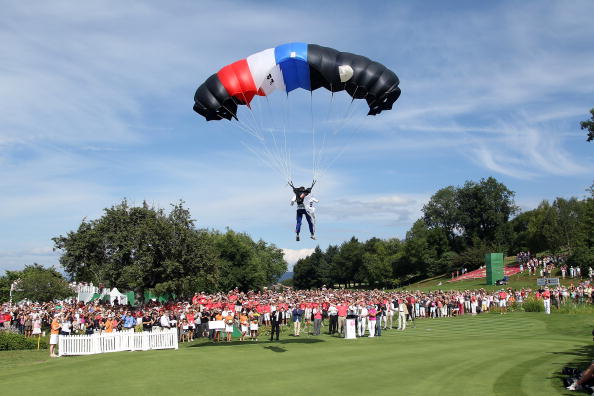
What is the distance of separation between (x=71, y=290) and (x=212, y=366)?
141ft

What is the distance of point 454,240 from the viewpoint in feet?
354

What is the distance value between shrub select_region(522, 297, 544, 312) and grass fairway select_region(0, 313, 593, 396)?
11883mm

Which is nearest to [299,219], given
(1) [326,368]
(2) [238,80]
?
(2) [238,80]

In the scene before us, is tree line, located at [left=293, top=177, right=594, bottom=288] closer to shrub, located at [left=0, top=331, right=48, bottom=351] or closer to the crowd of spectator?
the crowd of spectator

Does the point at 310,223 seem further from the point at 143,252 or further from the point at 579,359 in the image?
the point at 143,252

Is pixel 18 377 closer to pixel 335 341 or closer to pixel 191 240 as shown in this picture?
pixel 335 341

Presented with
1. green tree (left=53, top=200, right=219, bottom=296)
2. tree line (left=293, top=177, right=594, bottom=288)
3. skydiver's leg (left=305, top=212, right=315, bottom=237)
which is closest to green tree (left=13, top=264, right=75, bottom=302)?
green tree (left=53, top=200, right=219, bottom=296)

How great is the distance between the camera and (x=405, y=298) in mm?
31328

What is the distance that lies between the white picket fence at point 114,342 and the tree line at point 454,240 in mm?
66074

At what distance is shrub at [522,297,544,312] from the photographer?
3365cm

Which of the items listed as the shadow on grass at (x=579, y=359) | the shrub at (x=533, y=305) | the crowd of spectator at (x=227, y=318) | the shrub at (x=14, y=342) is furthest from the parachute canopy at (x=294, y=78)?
the shrub at (x=533, y=305)

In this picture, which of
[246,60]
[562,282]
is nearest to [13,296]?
[246,60]

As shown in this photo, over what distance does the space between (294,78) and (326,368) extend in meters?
10.9

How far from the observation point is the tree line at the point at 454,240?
79.9 m
